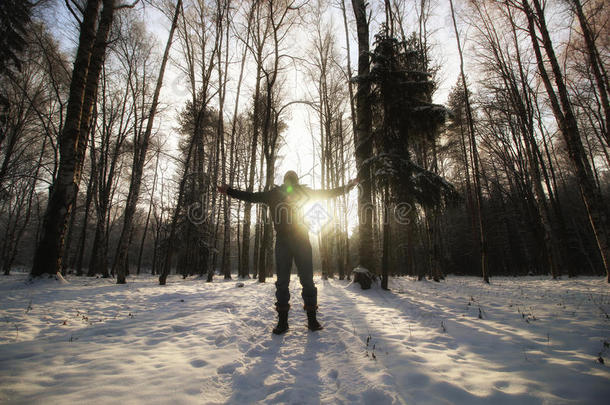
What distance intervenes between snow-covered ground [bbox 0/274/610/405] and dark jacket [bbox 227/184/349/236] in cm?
142

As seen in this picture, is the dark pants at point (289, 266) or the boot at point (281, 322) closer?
the boot at point (281, 322)

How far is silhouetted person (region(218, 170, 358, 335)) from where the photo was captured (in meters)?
3.15

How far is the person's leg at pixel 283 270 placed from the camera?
10.3 ft

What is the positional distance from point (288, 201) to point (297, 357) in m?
1.91

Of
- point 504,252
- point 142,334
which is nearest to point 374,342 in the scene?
point 142,334

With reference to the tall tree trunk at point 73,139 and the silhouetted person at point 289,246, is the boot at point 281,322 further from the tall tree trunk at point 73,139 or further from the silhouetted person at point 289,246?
the tall tree trunk at point 73,139

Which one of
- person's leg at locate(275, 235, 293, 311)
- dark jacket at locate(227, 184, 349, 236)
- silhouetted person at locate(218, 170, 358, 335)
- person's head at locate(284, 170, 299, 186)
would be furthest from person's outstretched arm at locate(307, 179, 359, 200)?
person's leg at locate(275, 235, 293, 311)

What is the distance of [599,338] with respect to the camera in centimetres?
255

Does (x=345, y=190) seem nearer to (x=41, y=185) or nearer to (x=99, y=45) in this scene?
(x=99, y=45)

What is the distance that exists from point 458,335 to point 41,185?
25619mm

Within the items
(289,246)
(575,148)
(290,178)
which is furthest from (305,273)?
(575,148)

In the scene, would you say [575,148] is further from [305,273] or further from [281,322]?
[281,322]

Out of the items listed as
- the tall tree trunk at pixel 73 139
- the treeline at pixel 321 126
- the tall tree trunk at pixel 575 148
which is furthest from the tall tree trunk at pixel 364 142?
the tall tree trunk at pixel 73 139

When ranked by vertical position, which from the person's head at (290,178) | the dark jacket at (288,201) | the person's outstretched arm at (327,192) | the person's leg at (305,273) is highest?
the person's head at (290,178)
